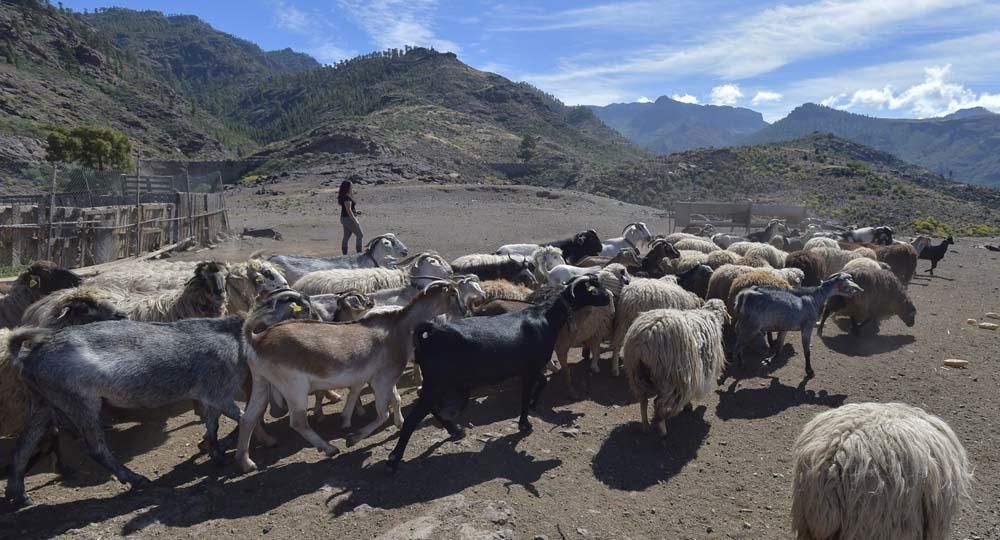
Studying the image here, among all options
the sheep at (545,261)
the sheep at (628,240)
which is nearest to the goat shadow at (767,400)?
the sheep at (545,261)

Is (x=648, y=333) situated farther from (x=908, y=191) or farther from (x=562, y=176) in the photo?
(x=562, y=176)

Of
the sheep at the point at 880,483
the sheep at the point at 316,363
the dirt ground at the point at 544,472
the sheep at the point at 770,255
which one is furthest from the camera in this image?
the sheep at the point at 770,255

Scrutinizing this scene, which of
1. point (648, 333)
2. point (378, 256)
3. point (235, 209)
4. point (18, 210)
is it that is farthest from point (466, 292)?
point (235, 209)

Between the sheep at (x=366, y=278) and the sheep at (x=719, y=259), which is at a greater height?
the sheep at (x=719, y=259)

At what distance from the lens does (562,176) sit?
66.3 m

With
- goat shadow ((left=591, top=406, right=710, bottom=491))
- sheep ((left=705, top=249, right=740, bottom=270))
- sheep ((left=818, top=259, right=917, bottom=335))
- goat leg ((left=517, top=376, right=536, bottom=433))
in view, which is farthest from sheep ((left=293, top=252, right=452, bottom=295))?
sheep ((left=818, top=259, right=917, bottom=335))

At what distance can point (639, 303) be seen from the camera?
7.73 m

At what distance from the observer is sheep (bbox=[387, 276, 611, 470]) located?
513 centimetres

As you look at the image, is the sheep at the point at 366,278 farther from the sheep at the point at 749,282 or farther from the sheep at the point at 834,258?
the sheep at the point at 834,258

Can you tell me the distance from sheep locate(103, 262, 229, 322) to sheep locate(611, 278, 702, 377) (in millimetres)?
4790

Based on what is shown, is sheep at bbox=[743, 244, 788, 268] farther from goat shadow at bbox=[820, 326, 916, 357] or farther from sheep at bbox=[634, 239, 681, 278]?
goat shadow at bbox=[820, 326, 916, 357]

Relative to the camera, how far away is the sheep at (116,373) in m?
4.30

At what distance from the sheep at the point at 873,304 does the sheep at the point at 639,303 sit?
3.36m

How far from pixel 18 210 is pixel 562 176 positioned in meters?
57.0
